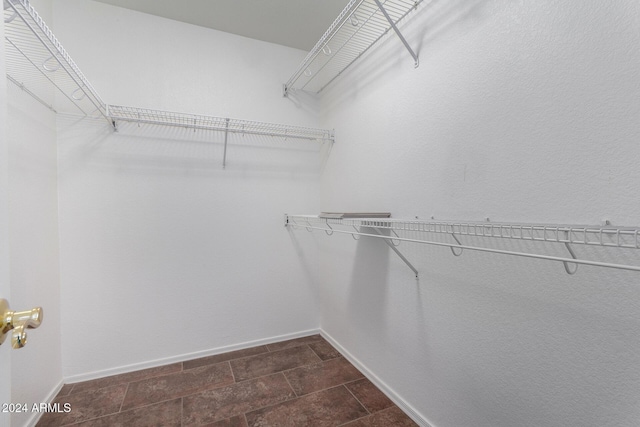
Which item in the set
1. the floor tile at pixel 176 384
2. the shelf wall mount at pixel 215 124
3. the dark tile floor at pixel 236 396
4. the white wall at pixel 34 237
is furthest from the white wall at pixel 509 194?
the white wall at pixel 34 237

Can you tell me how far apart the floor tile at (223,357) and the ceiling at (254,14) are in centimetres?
252

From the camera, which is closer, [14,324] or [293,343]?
[14,324]

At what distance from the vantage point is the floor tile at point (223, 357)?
2.07 m

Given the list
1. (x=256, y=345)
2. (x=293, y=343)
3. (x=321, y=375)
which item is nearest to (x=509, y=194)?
(x=321, y=375)

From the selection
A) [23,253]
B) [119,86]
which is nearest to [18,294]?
[23,253]

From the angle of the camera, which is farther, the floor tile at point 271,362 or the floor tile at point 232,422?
the floor tile at point 271,362

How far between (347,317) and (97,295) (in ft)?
5.71

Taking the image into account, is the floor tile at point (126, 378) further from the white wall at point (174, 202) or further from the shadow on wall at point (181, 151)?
the shadow on wall at point (181, 151)

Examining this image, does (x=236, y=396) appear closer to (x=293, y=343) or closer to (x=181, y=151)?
(x=293, y=343)

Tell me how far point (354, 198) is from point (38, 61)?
188 centimetres

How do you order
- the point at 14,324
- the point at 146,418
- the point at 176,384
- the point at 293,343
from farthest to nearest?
the point at 293,343 → the point at 176,384 → the point at 146,418 → the point at 14,324

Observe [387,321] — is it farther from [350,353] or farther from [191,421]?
[191,421]

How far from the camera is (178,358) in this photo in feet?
6.90

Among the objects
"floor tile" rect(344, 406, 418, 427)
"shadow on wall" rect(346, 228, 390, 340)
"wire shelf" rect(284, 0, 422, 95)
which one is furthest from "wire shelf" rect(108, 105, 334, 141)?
"floor tile" rect(344, 406, 418, 427)
